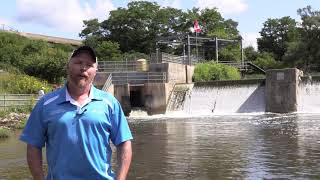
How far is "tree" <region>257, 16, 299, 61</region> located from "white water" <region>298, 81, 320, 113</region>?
48016 millimetres

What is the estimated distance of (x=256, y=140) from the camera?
57.0ft

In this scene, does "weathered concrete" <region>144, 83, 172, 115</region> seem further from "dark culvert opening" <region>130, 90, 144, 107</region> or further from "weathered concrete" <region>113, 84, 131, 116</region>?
"dark culvert opening" <region>130, 90, 144, 107</region>

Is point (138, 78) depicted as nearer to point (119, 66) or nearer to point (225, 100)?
point (119, 66)

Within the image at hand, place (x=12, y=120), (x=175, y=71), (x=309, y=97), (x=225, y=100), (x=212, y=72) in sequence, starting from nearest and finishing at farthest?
(x=12, y=120)
(x=309, y=97)
(x=225, y=100)
(x=175, y=71)
(x=212, y=72)

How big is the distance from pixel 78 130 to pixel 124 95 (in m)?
35.0

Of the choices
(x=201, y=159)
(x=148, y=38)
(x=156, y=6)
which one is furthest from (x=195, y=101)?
(x=156, y=6)

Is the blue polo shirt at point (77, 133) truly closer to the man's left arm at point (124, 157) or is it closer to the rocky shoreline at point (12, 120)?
the man's left arm at point (124, 157)

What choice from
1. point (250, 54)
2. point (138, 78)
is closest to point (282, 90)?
point (138, 78)

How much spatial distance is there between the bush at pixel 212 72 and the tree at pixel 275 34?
3827cm

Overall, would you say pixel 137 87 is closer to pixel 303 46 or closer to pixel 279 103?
pixel 279 103

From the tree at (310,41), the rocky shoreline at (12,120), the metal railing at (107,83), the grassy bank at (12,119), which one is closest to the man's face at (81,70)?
the grassy bank at (12,119)

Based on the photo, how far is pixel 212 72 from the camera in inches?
1748

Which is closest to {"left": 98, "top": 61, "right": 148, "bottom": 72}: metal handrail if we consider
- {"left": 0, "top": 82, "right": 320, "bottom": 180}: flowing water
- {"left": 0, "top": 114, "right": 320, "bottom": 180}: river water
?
{"left": 0, "top": 82, "right": 320, "bottom": 180}: flowing water

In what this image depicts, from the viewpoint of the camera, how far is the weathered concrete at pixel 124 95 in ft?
124
